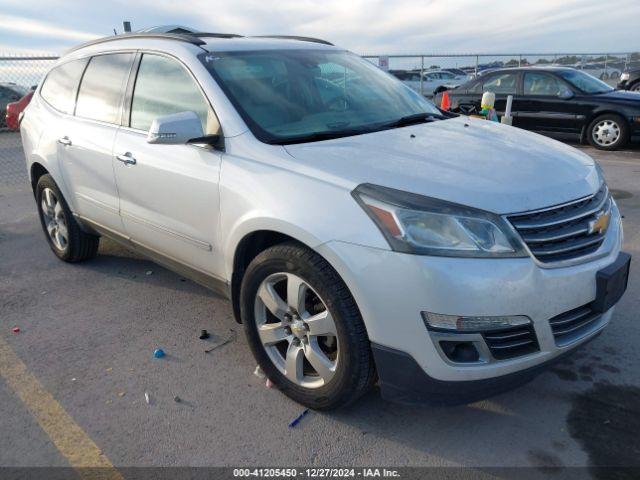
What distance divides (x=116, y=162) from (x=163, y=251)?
0.70 m

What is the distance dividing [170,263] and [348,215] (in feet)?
5.65

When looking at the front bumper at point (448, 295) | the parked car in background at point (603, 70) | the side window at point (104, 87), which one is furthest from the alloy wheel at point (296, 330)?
the parked car in background at point (603, 70)

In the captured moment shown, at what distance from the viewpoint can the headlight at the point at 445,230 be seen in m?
2.19

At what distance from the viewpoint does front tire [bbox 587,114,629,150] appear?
9610 mm

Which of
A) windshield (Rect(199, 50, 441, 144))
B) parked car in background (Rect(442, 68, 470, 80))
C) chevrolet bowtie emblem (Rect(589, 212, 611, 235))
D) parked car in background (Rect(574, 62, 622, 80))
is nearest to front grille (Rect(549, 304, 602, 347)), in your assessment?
chevrolet bowtie emblem (Rect(589, 212, 611, 235))

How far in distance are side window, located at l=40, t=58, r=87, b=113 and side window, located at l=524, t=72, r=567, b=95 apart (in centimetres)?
866

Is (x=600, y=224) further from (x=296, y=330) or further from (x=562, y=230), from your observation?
(x=296, y=330)

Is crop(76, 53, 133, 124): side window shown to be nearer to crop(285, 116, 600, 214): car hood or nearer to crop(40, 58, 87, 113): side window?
crop(40, 58, 87, 113): side window

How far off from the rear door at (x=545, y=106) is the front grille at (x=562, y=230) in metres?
8.45

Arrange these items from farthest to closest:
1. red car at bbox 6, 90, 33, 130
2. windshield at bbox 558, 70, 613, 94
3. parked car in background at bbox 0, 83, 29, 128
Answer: parked car in background at bbox 0, 83, 29, 128
windshield at bbox 558, 70, 613, 94
red car at bbox 6, 90, 33, 130

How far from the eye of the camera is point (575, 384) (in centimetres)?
292

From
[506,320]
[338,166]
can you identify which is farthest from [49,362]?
[506,320]

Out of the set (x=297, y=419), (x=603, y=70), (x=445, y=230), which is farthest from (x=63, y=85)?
(x=603, y=70)

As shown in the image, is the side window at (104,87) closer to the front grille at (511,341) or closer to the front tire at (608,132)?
the front grille at (511,341)
